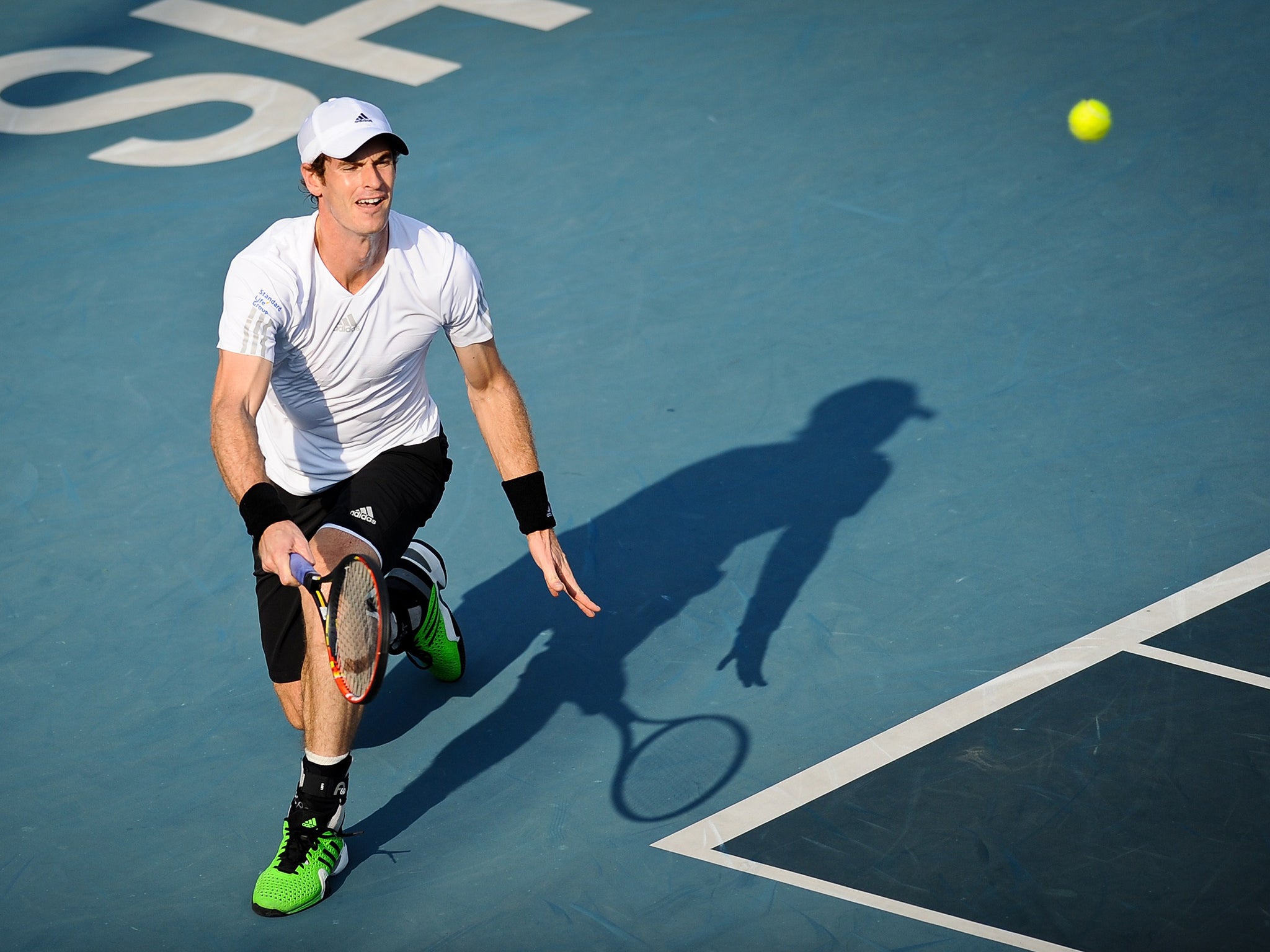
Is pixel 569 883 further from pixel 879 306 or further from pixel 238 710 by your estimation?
pixel 879 306

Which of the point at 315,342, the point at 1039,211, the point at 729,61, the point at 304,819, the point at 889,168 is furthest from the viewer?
the point at 729,61

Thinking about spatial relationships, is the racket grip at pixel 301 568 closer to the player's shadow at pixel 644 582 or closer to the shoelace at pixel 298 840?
the shoelace at pixel 298 840

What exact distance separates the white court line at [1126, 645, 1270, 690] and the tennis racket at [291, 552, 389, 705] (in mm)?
2558

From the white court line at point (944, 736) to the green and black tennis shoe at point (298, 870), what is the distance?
960 millimetres

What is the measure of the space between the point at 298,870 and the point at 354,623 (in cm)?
79

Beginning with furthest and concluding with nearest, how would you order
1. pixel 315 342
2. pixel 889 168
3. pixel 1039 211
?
pixel 889 168 → pixel 1039 211 → pixel 315 342

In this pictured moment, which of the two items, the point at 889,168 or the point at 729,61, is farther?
the point at 729,61

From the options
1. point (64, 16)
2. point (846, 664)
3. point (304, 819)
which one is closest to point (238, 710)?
point (304, 819)

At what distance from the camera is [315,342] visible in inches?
166

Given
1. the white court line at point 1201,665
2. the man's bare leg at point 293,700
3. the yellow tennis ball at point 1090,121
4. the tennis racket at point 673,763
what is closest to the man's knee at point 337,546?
the man's bare leg at point 293,700

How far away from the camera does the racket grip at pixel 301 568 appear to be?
11.8 feet

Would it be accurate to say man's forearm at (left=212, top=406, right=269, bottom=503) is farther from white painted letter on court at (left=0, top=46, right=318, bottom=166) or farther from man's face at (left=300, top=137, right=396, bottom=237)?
white painted letter on court at (left=0, top=46, right=318, bottom=166)

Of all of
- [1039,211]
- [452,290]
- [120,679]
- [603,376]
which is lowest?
[120,679]

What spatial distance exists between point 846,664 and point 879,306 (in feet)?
8.52
